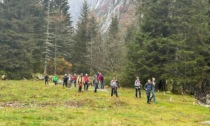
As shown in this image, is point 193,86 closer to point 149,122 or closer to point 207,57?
point 207,57

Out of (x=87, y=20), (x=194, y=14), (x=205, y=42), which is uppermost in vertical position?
(x=87, y=20)

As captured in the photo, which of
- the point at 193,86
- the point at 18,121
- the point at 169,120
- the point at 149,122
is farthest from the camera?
the point at 193,86

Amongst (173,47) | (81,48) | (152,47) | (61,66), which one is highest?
(81,48)

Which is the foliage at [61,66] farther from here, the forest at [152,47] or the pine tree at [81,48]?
the forest at [152,47]

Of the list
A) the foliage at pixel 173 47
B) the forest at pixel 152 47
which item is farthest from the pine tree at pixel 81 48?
the foliage at pixel 173 47

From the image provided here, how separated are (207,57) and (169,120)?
28.4 m

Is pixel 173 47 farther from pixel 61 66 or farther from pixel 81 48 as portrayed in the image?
pixel 61 66

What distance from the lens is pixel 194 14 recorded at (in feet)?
160

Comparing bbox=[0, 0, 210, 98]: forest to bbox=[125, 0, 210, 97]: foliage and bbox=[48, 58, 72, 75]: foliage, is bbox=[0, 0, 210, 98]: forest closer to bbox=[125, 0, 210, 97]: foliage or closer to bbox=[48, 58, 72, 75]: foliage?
bbox=[125, 0, 210, 97]: foliage

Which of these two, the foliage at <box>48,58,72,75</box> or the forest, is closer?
the forest

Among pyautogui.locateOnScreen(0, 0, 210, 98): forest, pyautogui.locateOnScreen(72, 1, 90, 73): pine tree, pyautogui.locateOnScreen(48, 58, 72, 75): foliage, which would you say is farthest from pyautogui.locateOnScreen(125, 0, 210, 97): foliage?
pyautogui.locateOnScreen(48, 58, 72, 75): foliage

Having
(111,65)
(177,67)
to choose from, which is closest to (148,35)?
(177,67)

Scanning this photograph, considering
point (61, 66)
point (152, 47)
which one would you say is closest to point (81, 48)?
point (61, 66)

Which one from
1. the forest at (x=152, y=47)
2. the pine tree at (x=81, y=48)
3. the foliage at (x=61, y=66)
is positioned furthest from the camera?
the pine tree at (x=81, y=48)
